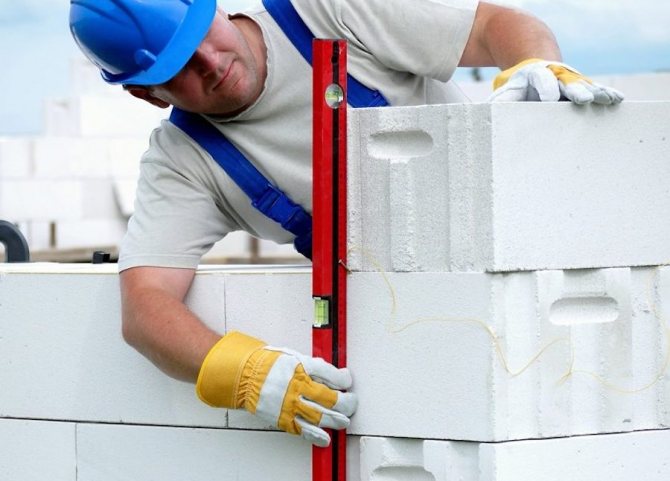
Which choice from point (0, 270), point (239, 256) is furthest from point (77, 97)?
point (0, 270)

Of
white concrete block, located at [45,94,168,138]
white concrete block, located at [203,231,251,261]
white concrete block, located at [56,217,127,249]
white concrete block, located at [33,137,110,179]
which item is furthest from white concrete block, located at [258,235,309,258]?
white concrete block, located at [45,94,168,138]

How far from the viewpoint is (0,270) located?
374 cm

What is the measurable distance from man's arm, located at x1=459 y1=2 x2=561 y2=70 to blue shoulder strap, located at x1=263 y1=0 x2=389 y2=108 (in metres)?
0.31

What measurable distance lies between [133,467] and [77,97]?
1424 centimetres

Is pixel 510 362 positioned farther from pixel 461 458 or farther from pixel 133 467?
pixel 133 467

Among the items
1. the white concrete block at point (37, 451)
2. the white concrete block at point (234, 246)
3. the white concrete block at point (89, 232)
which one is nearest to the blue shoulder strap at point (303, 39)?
the white concrete block at point (37, 451)

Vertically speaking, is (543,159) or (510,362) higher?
(543,159)

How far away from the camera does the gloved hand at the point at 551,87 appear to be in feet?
9.55

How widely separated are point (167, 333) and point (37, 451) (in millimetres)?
786

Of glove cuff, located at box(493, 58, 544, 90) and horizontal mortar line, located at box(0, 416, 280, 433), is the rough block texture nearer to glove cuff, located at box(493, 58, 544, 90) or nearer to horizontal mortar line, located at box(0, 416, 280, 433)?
horizontal mortar line, located at box(0, 416, 280, 433)

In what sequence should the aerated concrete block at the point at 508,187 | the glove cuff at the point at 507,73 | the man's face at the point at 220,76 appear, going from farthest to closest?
the man's face at the point at 220,76 < the glove cuff at the point at 507,73 < the aerated concrete block at the point at 508,187

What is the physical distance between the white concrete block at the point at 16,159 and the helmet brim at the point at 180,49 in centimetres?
1263

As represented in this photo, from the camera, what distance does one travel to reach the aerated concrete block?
2867 millimetres

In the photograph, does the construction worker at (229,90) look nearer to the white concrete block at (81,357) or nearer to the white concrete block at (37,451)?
the white concrete block at (81,357)
